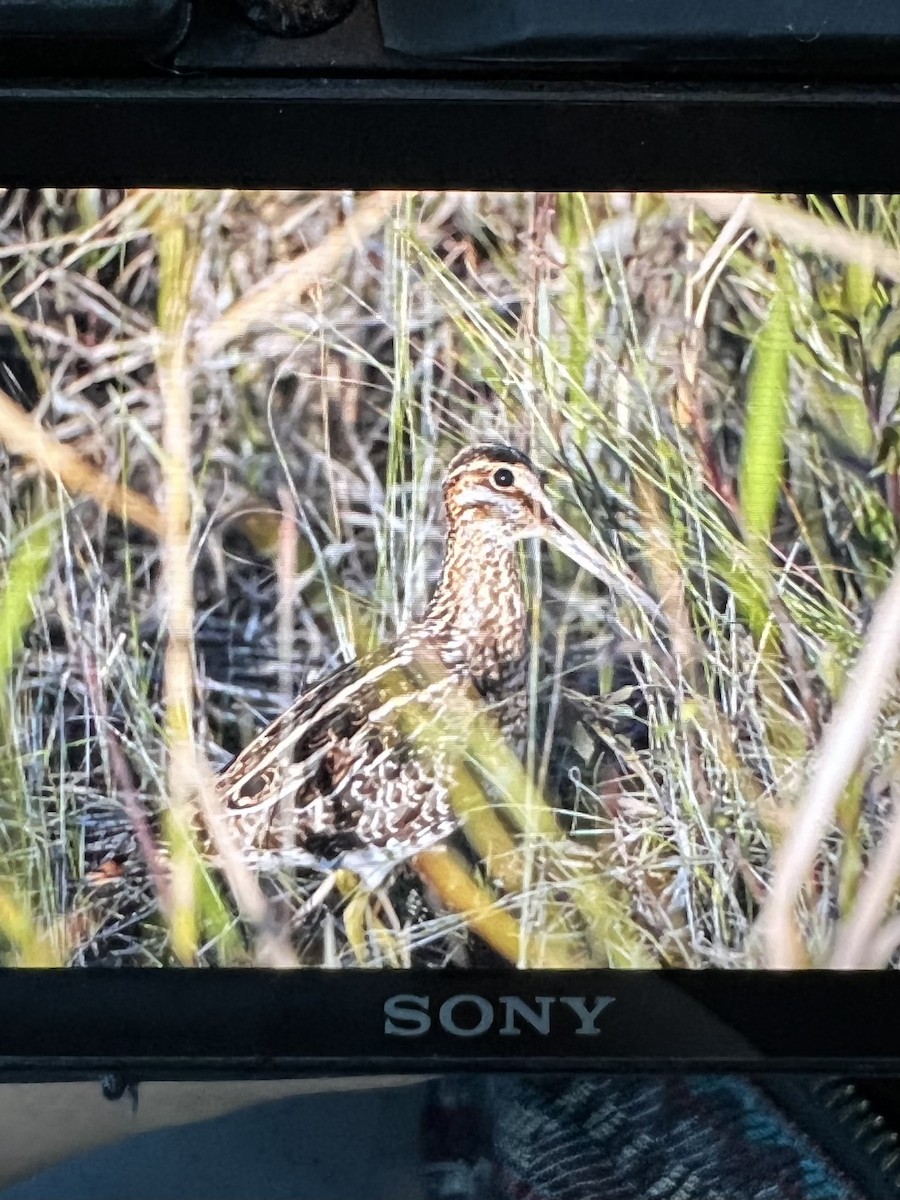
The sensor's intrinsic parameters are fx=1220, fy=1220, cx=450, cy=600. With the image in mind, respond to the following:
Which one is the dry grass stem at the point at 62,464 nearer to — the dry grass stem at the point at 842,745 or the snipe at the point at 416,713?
the snipe at the point at 416,713

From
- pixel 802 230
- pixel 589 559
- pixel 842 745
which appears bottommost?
pixel 842 745

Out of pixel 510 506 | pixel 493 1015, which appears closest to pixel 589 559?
pixel 510 506

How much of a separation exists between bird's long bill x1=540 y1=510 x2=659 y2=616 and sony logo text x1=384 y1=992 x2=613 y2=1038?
9.5 inches

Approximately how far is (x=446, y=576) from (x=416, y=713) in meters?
0.08

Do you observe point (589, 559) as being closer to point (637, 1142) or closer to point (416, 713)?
point (416, 713)

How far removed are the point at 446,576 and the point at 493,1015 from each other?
27cm

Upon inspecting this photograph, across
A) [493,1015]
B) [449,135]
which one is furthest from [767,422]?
[493,1015]

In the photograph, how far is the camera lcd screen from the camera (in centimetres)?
66

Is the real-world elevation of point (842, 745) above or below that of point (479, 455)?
below

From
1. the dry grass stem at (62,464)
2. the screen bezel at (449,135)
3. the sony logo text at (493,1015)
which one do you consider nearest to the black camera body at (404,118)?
the screen bezel at (449,135)

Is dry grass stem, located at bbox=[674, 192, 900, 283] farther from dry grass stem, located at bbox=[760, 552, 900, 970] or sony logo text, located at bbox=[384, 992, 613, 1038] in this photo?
sony logo text, located at bbox=[384, 992, 613, 1038]

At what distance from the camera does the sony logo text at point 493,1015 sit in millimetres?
721

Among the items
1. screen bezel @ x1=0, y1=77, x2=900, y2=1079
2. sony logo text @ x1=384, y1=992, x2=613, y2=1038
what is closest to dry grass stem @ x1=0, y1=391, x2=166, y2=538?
screen bezel @ x1=0, y1=77, x2=900, y2=1079

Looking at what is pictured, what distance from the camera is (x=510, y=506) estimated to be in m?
0.67
